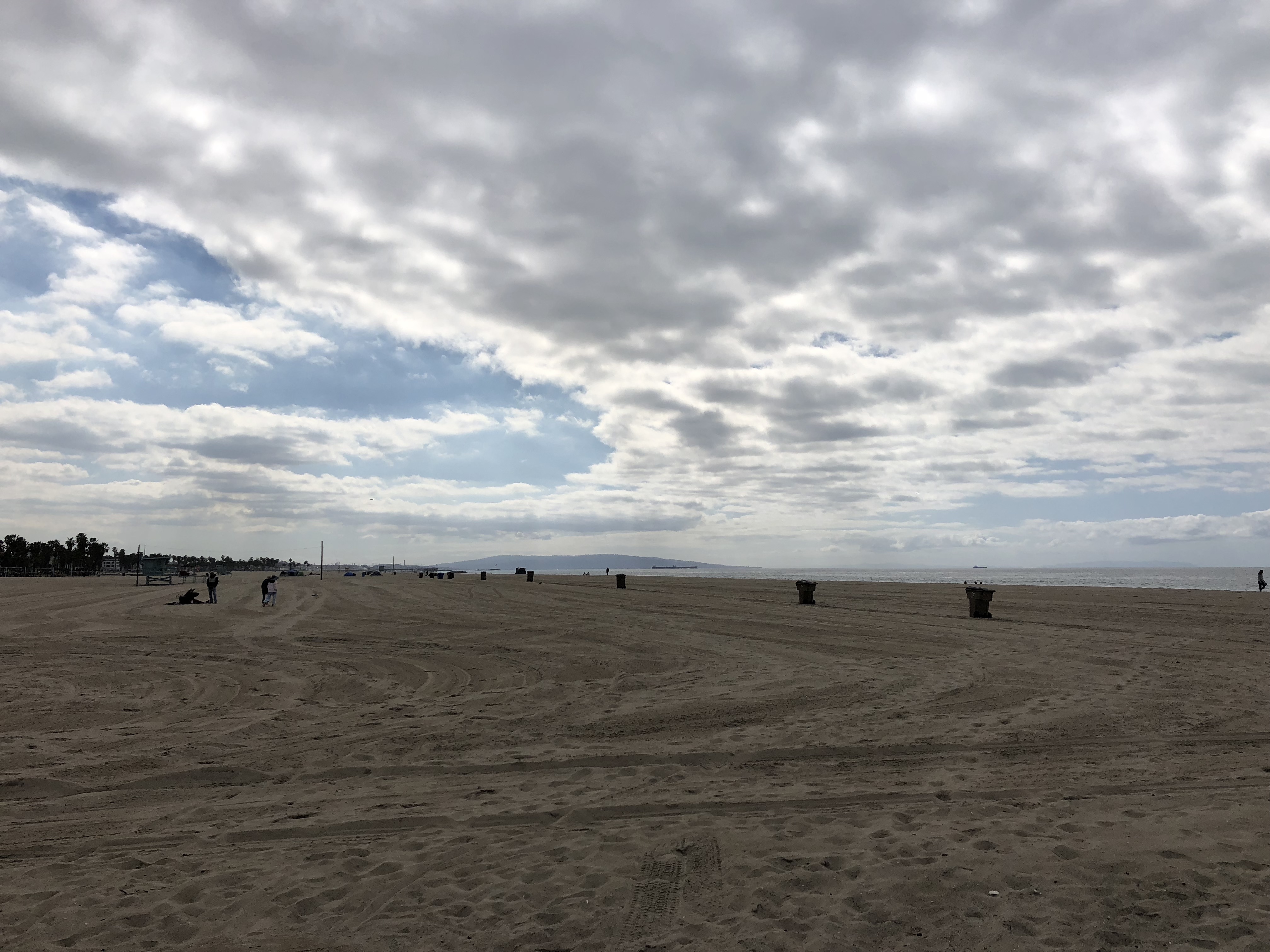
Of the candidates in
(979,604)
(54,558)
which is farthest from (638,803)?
(54,558)

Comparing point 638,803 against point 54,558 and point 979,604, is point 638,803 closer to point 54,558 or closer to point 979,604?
point 979,604

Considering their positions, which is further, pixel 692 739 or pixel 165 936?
pixel 692 739

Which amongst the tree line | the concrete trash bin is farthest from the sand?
the tree line

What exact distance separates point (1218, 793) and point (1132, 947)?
3055mm

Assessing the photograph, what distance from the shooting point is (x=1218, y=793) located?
576 cm

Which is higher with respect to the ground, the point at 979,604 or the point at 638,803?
the point at 979,604

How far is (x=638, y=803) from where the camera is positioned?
19.0ft

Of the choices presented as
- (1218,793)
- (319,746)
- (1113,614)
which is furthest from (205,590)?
(1218,793)

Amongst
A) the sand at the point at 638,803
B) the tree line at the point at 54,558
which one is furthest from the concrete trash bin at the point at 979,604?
the tree line at the point at 54,558

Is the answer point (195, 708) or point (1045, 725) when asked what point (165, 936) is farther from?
point (1045, 725)

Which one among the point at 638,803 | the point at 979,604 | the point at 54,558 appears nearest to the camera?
the point at 638,803

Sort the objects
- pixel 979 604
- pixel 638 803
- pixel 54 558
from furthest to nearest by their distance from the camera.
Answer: pixel 54 558, pixel 979 604, pixel 638 803

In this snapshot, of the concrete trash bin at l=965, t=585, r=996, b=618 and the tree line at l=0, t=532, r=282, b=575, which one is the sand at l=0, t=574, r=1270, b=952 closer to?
the concrete trash bin at l=965, t=585, r=996, b=618

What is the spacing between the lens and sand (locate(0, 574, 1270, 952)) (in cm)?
395
